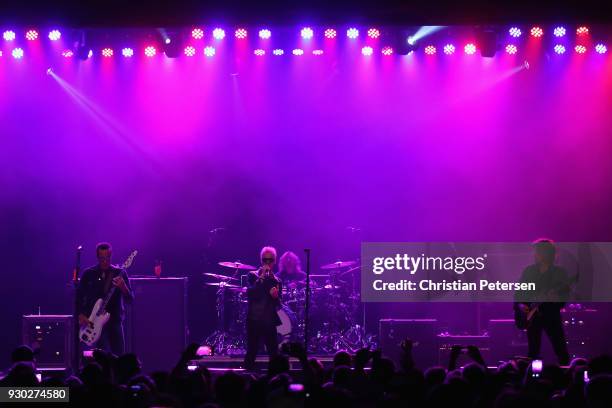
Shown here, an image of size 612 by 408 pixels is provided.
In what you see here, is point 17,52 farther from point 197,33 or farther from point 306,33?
point 306,33

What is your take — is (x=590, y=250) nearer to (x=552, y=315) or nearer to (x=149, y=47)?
(x=552, y=315)

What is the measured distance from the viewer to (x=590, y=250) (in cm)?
1384

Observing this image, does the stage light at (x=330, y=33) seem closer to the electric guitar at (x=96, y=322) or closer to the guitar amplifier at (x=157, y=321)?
the guitar amplifier at (x=157, y=321)

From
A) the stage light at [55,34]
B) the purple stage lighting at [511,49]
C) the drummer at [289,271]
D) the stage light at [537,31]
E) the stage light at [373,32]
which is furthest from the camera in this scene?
the purple stage lighting at [511,49]

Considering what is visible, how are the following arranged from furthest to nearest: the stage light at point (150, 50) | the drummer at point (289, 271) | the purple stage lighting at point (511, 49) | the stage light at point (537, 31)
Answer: the stage light at point (150, 50)
the purple stage lighting at point (511, 49)
the drummer at point (289, 271)
the stage light at point (537, 31)

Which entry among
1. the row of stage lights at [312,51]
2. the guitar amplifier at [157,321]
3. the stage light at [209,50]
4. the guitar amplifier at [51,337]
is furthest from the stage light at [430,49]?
the guitar amplifier at [51,337]

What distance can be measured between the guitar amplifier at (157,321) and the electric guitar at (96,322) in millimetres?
1352

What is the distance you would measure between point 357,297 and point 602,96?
17.8 ft

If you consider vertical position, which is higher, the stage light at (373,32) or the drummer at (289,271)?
the stage light at (373,32)

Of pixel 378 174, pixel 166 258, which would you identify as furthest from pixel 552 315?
pixel 166 258

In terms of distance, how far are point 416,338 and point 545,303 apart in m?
2.16

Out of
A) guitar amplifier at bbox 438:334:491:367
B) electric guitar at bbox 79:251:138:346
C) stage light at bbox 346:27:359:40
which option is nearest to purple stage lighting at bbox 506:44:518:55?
stage light at bbox 346:27:359:40

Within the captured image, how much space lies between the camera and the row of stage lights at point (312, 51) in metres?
12.3

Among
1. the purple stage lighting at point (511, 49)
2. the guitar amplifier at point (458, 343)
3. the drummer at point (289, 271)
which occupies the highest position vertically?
the purple stage lighting at point (511, 49)
